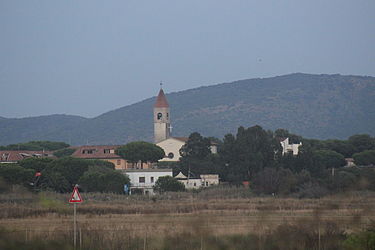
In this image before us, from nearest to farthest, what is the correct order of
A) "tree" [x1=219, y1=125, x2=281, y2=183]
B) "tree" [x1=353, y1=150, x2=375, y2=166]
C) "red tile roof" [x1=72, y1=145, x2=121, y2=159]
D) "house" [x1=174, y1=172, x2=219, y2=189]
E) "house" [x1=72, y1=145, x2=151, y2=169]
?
"tree" [x1=219, y1=125, x2=281, y2=183] → "house" [x1=174, y1=172, x2=219, y2=189] → "tree" [x1=353, y1=150, x2=375, y2=166] → "house" [x1=72, y1=145, x2=151, y2=169] → "red tile roof" [x1=72, y1=145, x2=121, y2=159]

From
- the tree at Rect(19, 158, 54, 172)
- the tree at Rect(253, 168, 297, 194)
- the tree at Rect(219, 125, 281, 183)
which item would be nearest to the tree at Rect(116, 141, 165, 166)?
the tree at Rect(219, 125, 281, 183)

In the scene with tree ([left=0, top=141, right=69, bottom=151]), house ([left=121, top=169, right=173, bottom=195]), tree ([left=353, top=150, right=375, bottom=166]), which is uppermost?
tree ([left=0, top=141, right=69, bottom=151])

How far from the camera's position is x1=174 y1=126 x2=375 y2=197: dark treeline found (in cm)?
5225

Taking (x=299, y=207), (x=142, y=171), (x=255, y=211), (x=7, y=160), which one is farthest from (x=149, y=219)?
(x=7, y=160)

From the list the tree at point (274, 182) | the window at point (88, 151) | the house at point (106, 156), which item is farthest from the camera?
the window at point (88, 151)

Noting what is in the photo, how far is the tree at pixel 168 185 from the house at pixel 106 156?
54.0 ft

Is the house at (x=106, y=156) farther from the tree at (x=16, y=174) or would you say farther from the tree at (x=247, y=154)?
the tree at (x=16, y=174)

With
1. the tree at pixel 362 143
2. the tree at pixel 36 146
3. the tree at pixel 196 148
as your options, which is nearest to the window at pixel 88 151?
the tree at pixel 196 148

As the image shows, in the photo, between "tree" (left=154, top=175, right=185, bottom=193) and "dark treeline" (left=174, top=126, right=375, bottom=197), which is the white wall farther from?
"tree" (left=154, top=175, right=185, bottom=193)

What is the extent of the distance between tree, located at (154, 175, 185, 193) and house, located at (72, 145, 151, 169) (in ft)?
54.0

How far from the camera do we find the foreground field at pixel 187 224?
982 inches

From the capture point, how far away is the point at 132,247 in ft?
80.6

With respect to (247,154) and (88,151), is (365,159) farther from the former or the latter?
(88,151)

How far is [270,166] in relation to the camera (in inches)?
2569
